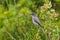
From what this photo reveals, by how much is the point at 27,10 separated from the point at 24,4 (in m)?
0.24

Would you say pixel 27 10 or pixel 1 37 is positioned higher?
pixel 27 10

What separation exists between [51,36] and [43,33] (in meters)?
0.23

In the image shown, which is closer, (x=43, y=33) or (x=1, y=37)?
(x=43, y=33)

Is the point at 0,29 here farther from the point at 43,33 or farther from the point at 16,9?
the point at 43,33

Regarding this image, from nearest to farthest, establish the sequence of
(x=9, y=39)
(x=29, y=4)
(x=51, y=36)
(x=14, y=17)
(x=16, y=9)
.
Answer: (x=51, y=36) < (x=9, y=39) < (x=14, y=17) < (x=16, y=9) < (x=29, y=4)

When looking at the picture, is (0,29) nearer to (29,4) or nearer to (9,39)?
(9,39)

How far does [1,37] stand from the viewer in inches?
235

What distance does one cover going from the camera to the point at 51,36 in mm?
4816

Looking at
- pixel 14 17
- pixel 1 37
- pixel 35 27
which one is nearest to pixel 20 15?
pixel 14 17

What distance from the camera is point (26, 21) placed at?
19.0 ft

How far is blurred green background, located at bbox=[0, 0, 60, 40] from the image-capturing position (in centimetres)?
483

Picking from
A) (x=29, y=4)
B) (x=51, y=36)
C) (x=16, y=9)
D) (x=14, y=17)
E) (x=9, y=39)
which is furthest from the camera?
(x=29, y=4)

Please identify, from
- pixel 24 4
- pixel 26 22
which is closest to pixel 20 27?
pixel 26 22

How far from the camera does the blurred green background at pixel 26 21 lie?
4828mm
